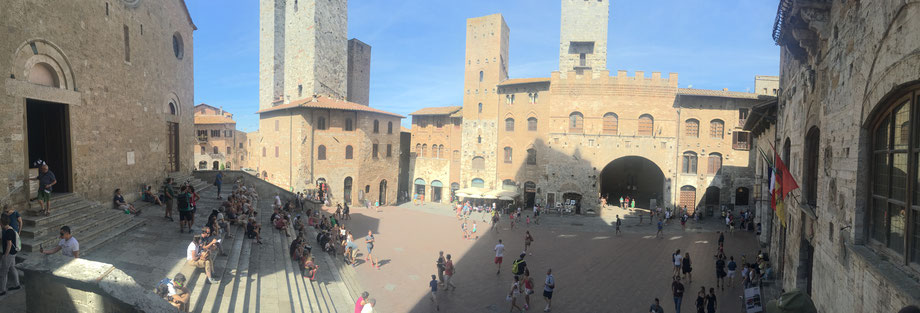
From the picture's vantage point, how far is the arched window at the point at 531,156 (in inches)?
1324

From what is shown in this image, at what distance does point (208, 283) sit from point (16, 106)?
572cm

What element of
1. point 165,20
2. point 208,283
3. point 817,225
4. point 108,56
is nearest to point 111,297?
point 208,283

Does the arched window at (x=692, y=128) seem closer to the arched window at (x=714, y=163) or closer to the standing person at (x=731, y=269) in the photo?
the arched window at (x=714, y=163)

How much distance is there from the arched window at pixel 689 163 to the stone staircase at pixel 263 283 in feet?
87.6

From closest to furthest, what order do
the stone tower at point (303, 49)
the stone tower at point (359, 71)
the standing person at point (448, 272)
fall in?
the standing person at point (448, 272) → the stone tower at point (303, 49) → the stone tower at point (359, 71)

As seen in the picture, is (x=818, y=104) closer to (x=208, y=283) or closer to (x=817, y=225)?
(x=817, y=225)

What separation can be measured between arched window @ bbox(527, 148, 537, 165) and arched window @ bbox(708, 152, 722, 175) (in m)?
12.8

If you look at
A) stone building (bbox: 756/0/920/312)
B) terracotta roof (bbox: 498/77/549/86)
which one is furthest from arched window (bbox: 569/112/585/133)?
stone building (bbox: 756/0/920/312)

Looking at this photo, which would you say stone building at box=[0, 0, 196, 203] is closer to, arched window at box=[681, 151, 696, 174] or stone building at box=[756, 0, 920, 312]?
stone building at box=[756, 0, 920, 312]

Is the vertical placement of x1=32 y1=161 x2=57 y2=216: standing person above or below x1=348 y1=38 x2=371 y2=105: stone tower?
below

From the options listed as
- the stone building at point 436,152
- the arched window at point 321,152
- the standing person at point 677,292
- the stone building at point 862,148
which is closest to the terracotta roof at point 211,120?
the arched window at point 321,152

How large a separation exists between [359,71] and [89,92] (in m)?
33.9

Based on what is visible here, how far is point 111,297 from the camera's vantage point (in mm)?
5551

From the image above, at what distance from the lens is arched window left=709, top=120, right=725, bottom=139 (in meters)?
29.6
